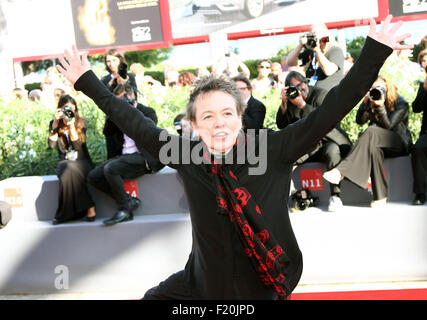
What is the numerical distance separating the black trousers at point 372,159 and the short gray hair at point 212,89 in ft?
7.27

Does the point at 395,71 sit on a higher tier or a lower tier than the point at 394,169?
higher

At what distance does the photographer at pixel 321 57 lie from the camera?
14.6 feet

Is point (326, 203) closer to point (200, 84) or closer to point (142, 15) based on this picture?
point (200, 84)

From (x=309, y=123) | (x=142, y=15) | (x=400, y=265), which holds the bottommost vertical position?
(x=400, y=265)

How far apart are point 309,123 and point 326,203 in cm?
266

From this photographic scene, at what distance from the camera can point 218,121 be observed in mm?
1939

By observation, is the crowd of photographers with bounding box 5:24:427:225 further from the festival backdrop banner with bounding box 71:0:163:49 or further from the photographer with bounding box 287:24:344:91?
the festival backdrop banner with bounding box 71:0:163:49

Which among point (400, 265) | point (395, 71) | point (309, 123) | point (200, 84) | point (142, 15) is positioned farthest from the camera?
point (142, 15)

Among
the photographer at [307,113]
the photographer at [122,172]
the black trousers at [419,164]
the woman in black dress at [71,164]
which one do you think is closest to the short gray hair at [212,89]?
the photographer at [307,113]

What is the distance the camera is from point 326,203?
14.3 ft

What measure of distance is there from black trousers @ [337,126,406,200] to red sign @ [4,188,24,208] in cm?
288

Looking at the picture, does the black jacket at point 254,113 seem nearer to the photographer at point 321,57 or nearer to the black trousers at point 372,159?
the photographer at point 321,57

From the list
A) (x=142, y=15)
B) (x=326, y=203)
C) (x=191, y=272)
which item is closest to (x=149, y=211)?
(x=326, y=203)

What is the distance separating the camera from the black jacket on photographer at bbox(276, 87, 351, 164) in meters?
4.24
